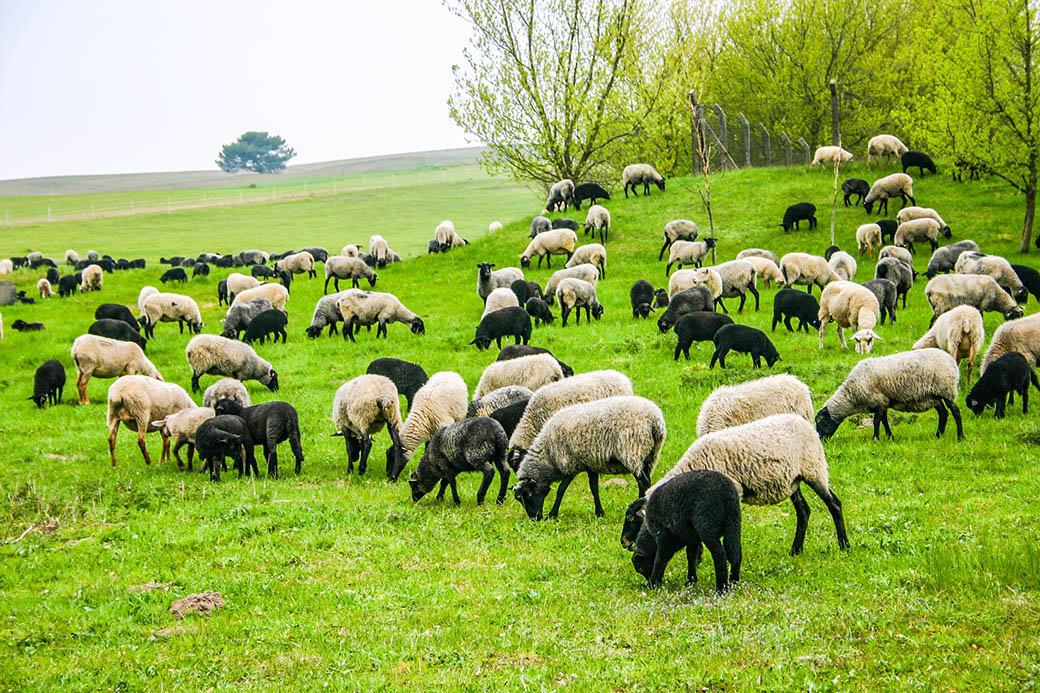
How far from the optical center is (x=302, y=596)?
8.33 metres

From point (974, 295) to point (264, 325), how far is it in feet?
58.6

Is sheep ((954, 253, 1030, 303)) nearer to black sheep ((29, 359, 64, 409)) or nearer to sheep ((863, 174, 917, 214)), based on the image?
sheep ((863, 174, 917, 214))

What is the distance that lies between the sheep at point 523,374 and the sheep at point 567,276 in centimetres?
1129

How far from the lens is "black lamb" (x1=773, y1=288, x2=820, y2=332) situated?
20.5 m

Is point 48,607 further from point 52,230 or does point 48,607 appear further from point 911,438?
point 52,230

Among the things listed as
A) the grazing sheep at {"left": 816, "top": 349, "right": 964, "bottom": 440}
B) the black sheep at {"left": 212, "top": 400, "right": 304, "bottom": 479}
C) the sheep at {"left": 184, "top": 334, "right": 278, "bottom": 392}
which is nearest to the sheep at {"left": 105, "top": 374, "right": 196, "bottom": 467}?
the black sheep at {"left": 212, "top": 400, "right": 304, "bottom": 479}

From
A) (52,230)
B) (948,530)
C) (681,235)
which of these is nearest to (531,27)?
(681,235)

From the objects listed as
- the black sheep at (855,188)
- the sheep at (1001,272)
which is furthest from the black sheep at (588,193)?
the sheep at (1001,272)

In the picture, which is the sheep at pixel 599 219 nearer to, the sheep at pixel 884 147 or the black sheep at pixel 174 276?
the sheep at pixel 884 147

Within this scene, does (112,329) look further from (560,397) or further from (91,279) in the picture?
(91,279)

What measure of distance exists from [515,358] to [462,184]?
102 m

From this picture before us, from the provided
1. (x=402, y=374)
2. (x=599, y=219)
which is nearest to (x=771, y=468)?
(x=402, y=374)

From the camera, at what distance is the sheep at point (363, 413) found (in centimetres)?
1366

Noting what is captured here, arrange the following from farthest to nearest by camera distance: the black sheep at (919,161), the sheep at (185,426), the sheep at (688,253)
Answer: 1. the black sheep at (919,161)
2. the sheep at (688,253)
3. the sheep at (185,426)
